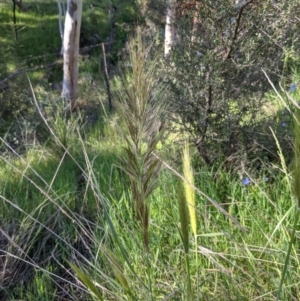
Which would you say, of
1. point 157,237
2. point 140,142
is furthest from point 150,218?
point 140,142

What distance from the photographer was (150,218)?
2258 millimetres

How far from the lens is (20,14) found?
1134 centimetres

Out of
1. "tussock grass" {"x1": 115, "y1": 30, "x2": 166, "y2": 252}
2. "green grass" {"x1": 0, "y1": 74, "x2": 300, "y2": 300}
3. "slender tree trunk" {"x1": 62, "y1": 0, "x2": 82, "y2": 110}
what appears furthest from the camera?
"slender tree trunk" {"x1": 62, "y1": 0, "x2": 82, "y2": 110}

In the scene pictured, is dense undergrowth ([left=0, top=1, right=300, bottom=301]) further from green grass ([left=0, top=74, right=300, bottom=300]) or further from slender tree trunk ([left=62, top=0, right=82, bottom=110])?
slender tree trunk ([left=62, top=0, right=82, bottom=110])

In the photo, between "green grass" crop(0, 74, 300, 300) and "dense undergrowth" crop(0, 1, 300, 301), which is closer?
"dense undergrowth" crop(0, 1, 300, 301)

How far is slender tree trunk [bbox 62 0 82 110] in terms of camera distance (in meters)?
6.74

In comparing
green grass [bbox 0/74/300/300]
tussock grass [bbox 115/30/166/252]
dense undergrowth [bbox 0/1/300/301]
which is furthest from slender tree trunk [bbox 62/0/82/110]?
tussock grass [bbox 115/30/166/252]

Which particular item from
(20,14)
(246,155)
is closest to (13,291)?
(246,155)

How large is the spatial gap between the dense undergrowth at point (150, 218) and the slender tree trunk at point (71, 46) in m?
2.83

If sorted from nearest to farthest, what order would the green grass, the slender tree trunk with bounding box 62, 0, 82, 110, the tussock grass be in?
the tussock grass → the green grass → the slender tree trunk with bounding box 62, 0, 82, 110

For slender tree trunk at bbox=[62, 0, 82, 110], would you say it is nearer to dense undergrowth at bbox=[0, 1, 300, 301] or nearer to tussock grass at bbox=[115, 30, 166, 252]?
dense undergrowth at bbox=[0, 1, 300, 301]

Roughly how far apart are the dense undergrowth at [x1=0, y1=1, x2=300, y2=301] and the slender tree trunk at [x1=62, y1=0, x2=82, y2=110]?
9.30 ft

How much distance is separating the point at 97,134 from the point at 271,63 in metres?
2.45

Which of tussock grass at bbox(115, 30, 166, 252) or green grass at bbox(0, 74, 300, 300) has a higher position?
tussock grass at bbox(115, 30, 166, 252)
